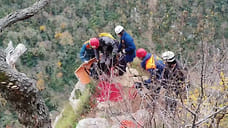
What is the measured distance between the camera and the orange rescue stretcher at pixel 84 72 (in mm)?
6473

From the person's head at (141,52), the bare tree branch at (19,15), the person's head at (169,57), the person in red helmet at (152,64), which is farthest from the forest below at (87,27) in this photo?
the bare tree branch at (19,15)

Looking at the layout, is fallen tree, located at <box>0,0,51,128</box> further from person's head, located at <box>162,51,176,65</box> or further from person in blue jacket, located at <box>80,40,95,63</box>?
person in blue jacket, located at <box>80,40,95,63</box>

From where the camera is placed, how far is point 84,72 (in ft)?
21.9

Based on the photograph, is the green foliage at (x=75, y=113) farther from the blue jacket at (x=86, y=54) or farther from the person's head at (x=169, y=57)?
the person's head at (x=169, y=57)

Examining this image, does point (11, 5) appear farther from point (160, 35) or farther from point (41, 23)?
point (160, 35)

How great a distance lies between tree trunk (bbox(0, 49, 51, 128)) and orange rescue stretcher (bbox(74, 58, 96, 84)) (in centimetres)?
335

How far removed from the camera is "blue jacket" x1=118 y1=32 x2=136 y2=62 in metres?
5.85

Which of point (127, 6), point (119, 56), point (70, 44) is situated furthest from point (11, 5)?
point (119, 56)

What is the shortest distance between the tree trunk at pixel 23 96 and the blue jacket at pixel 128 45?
10.1 feet

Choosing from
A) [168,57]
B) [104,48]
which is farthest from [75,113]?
[168,57]

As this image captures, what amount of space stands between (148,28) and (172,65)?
2342 cm

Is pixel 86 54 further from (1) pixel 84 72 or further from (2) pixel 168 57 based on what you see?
(2) pixel 168 57

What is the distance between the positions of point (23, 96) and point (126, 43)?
343cm

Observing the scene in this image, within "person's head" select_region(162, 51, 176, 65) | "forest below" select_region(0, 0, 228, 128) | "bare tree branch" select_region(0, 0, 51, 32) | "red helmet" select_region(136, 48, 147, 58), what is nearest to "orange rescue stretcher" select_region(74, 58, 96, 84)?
"red helmet" select_region(136, 48, 147, 58)
